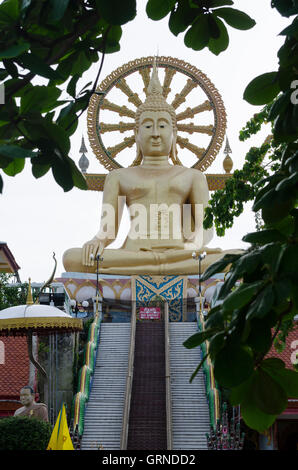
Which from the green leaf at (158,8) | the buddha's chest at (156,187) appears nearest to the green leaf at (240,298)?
the green leaf at (158,8)

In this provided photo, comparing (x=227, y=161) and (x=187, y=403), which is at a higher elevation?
(x=227, y=161)

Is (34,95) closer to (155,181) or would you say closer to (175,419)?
(175,419)

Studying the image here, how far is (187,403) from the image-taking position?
37.9 ft

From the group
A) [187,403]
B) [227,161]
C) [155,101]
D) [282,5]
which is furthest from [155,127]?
[282,5]

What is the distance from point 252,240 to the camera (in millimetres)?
1504

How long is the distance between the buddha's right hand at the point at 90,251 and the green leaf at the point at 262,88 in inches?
602

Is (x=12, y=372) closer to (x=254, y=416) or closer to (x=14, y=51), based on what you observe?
(x=254, y=416)

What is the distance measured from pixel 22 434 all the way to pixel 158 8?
620 cm

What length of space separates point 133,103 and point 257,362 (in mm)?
19142

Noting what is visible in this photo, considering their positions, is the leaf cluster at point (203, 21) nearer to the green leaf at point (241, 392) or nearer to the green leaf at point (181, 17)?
the green leaf at point (181, 17)

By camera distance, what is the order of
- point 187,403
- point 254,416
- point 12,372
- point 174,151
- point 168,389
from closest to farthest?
point 254,416 → point 187,403 → point 168,389 → point 12,372 → point 174,151

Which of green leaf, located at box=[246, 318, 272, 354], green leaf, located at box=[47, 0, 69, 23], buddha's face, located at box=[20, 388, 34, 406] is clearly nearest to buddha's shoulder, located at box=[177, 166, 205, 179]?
buddha's face, located at box=[20, 388, 34, 406]

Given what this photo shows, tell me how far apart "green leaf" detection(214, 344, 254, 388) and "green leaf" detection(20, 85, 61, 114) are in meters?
0.65

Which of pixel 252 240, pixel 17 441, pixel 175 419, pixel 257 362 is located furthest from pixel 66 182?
pixel 175 419
